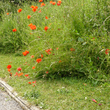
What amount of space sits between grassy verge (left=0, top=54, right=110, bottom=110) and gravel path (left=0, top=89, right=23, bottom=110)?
0.18 meters

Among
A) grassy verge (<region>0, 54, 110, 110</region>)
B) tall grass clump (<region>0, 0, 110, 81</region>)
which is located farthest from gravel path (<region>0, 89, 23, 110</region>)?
tall grass clump (<region>0, 0, 110, 81</region>)

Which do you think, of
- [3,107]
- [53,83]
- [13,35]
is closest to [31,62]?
[53,83]

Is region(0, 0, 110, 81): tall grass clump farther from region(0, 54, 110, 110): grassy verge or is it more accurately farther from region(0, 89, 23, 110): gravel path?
region(0, 89, 23, 110): gravel path

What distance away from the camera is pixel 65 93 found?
8.89ft

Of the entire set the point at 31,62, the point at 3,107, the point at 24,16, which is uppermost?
the point at 24,16

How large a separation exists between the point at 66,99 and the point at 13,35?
3.82 meters

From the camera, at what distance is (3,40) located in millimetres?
5891

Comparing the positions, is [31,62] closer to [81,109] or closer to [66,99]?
[66,99]

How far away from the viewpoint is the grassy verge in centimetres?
238

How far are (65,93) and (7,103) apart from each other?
951 millimetres

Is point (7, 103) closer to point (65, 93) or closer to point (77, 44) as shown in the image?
point (65, 93)

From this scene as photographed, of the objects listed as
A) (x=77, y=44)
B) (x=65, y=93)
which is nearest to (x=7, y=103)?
(x=65, y=93)

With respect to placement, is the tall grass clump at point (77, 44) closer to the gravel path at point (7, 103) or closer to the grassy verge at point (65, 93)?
the grassy verge at point (65, 93)

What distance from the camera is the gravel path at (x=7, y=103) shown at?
8.54ft
